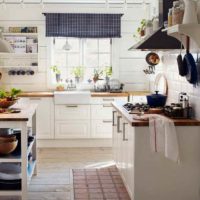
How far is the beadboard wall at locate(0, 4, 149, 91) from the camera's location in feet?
22.9

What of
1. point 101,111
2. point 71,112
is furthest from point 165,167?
point 71,112

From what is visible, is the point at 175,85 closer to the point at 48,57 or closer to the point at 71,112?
the point at 71,112

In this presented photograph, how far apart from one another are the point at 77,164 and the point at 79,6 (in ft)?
9.27

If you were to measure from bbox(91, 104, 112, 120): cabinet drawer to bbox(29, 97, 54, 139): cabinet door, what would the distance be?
26.6 inches

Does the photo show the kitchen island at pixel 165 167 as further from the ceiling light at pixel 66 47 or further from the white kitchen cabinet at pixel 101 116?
the ceiling light at pixel 66 47

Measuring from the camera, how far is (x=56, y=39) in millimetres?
7238

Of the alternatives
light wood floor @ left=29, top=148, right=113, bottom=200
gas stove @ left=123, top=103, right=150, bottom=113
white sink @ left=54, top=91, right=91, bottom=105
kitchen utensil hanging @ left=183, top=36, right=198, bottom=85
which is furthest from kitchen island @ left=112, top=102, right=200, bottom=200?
white sink @ left=54, top=91, right=91, bottom=105

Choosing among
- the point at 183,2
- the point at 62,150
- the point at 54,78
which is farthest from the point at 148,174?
the point at 54,78

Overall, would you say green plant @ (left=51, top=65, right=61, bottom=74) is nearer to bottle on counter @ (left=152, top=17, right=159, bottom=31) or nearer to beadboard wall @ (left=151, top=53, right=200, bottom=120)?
beadboard wall @ (left=151, top=53, right=200, bottom=120)

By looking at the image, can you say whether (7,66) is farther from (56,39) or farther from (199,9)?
(199,9)

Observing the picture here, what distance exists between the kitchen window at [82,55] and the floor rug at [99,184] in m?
2.44

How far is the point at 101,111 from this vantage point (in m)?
6.66

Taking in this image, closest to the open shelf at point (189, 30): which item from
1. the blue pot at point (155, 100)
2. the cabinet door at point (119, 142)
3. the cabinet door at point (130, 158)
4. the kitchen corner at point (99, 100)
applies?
the kitchen corner at point (99, 100)

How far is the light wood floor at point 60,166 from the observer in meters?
4.36
